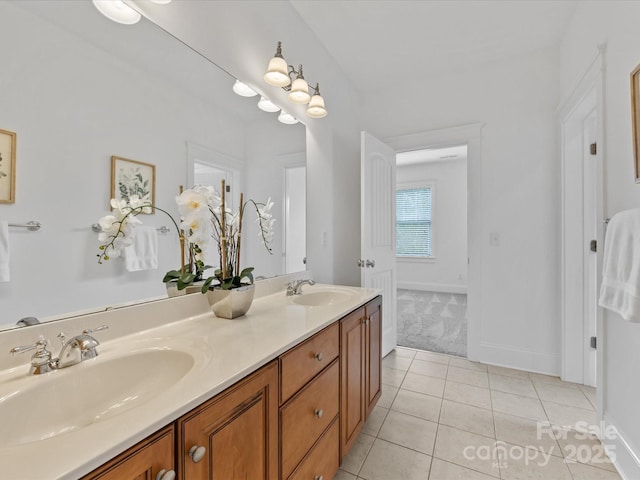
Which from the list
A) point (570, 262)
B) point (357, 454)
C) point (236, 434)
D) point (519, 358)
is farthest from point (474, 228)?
point (236, 434)

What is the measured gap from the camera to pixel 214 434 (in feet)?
2.29

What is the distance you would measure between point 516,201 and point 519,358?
1.34 metres

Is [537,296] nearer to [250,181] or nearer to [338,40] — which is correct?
[250,181]

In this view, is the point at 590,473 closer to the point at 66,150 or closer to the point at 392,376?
the point at 392,376

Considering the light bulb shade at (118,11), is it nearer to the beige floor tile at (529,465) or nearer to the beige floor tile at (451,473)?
the beige floor tile at (451,473)

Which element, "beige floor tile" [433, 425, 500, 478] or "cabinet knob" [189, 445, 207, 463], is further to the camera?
"beige floor tile" [433, 425, 500, 478]

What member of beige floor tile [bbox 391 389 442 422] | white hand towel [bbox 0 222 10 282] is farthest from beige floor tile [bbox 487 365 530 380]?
white hand towel [bbox 0 222 10 282]

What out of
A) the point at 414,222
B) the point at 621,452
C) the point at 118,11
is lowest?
the point at 621,452

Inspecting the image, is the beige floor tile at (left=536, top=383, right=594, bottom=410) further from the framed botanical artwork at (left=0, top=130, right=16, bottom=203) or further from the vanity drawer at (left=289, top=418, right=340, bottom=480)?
the framed botanical artwork at (left=0, top=130, right=16, bottom=203)

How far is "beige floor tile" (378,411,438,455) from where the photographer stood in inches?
63.9

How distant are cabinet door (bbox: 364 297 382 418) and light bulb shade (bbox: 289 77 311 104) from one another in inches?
54.6

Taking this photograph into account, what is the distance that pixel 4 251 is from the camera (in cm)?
80

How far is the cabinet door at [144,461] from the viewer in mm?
489

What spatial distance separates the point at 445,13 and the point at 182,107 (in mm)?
1949
